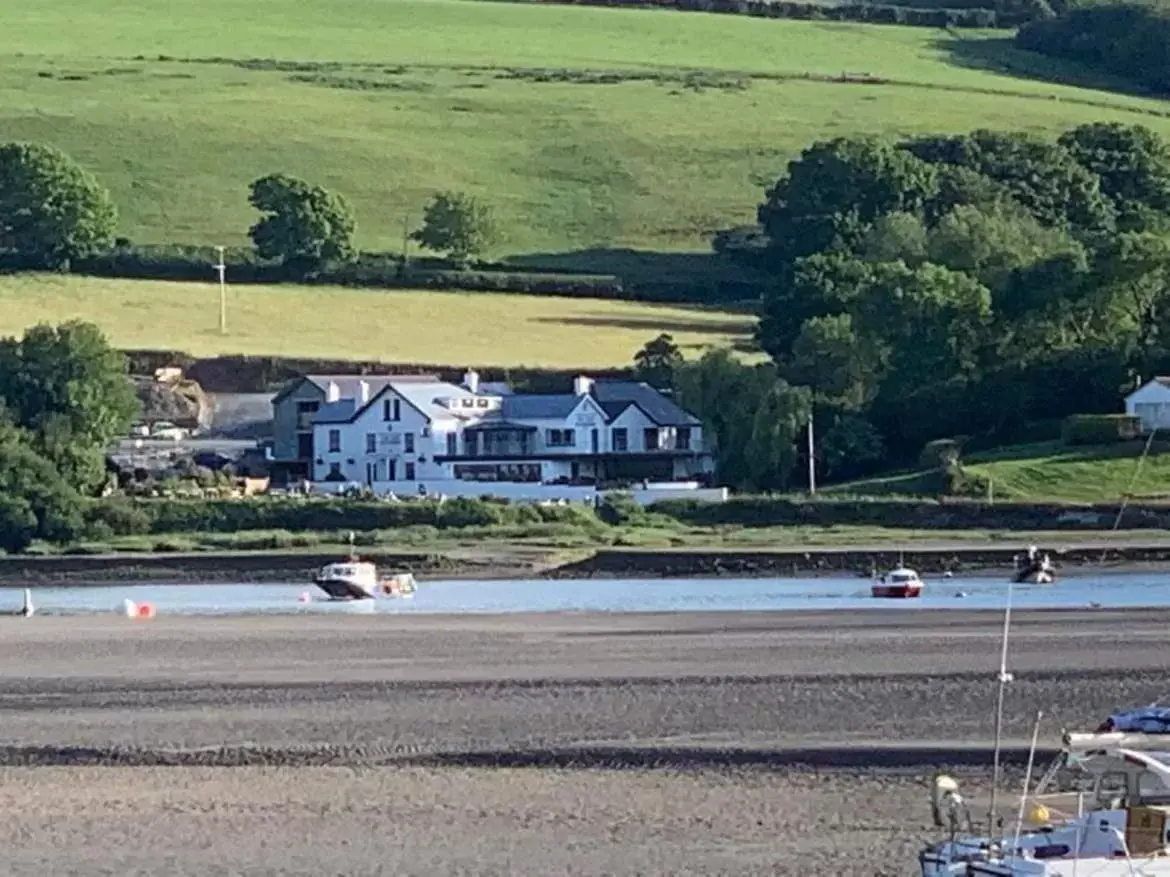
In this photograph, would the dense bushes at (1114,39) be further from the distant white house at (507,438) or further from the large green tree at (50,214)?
the distant white house at (507,438)

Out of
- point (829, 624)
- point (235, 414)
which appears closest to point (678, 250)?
point (235, 414)

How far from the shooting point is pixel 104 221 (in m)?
122

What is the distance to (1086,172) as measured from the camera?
412ft

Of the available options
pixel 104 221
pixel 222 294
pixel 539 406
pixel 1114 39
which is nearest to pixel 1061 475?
pixel 539 406

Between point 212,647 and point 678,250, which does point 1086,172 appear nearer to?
point 678,250

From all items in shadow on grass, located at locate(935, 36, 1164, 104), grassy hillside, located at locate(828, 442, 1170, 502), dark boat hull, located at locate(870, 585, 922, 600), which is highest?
shadow on grass, located at locate(935, 36, 1164, 104)

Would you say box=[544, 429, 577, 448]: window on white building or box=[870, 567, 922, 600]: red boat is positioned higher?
box=[870, 567, 922, 600]: red boat

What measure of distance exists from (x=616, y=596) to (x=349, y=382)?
4177 cm

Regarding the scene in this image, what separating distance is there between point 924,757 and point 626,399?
66.8 meters

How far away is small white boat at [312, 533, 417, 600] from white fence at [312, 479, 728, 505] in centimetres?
1909

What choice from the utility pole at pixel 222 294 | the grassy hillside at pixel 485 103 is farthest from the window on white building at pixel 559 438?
the grassy hillside at pixel 485 103

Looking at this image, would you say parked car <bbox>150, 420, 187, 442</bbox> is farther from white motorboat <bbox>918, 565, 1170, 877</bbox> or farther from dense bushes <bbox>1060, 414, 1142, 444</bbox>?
white motorboat <bbox>918, 565, 1170, 877</bbox>

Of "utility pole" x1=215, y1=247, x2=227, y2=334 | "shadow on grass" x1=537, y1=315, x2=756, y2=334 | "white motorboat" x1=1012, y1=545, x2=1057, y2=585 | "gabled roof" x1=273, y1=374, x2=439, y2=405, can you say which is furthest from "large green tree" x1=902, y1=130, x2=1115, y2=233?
"white motorboat" x1=1012, y1=545, x2=1057, y2=585

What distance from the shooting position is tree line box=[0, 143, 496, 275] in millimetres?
120875
